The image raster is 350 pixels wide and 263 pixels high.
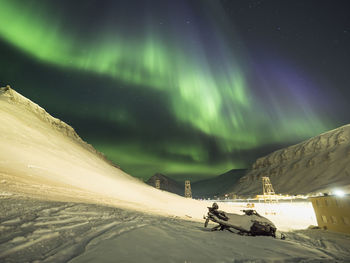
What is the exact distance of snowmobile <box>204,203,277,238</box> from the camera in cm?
867

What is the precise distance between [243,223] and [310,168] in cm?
13153

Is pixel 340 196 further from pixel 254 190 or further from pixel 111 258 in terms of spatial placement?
pixel 254 190

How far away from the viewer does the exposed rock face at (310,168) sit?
9655 centimetres

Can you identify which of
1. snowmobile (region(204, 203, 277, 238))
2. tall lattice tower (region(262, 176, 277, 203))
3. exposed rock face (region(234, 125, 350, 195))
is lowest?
snowmobile (region(204, 203, 277, 238))

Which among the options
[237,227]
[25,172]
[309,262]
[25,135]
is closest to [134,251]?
[309,262]

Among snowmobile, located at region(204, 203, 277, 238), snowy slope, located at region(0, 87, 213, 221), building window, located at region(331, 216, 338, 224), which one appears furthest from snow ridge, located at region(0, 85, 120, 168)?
building window, located at region(331, 216, 338, 224)

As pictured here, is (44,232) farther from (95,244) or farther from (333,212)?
(333,212)

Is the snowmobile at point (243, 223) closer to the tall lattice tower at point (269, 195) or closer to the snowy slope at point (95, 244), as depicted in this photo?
the snowy slope at point (95, 244)

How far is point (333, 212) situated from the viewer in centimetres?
1591

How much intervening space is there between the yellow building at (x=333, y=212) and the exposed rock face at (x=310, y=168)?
8159 cm

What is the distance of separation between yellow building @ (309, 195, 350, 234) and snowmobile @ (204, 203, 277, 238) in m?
9.53

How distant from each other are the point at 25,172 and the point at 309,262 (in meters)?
18.2

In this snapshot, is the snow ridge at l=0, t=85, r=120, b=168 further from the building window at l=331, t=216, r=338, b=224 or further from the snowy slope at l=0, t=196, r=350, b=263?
the building window at l=331, t=216, r=338, b=224

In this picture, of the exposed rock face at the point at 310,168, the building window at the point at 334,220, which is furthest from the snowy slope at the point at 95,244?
the exposed rock face at the point at 310,168
